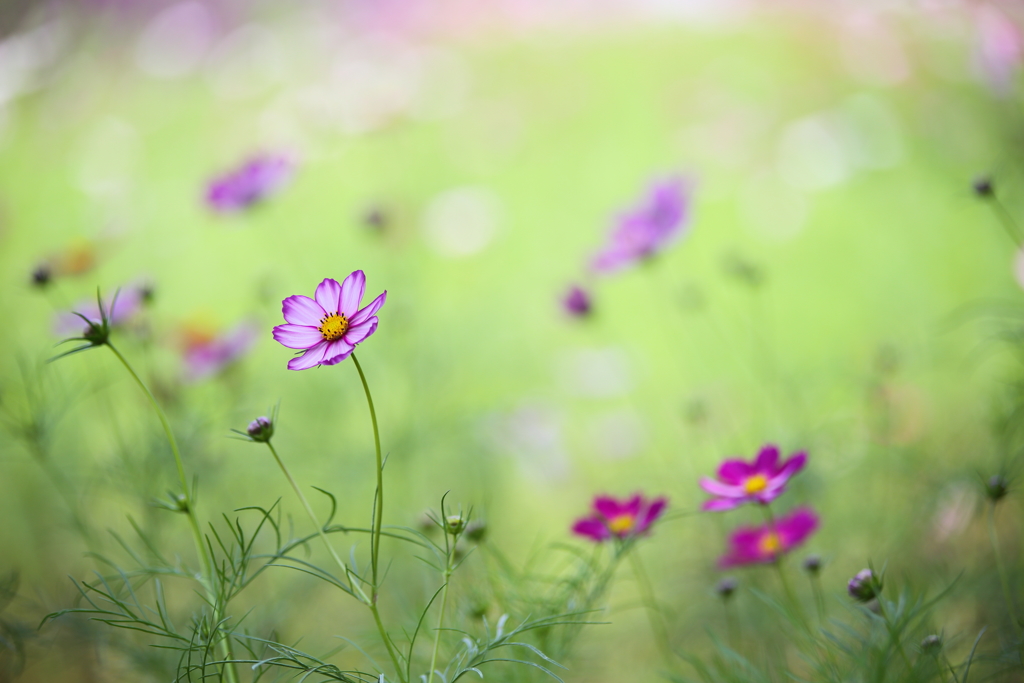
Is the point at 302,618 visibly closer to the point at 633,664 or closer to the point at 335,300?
the point at 633,664

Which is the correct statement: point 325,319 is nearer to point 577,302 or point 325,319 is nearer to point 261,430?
point 261,430

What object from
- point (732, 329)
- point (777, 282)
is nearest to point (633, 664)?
point (732, 329)

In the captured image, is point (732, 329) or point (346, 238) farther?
point (346, 238)

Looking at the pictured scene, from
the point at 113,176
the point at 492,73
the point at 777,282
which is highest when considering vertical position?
the point at 492,73

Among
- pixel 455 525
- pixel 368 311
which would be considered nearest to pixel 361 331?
pixel 368 311

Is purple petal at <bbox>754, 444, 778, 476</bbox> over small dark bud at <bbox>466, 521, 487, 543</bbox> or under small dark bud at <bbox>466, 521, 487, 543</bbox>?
over

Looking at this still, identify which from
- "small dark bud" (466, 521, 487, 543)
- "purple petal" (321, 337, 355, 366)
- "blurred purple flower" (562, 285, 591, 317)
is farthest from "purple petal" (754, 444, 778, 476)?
"blurred purple flower" (562, 285, 591, 317)

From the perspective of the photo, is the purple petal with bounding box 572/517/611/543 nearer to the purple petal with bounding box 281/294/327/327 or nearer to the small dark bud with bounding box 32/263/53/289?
the purple petal with bounding box 281/294/327/327
